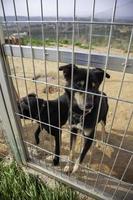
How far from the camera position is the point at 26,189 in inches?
81.2

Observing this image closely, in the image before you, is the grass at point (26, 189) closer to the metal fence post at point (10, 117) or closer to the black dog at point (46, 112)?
the metal fence post at point (10, 117)

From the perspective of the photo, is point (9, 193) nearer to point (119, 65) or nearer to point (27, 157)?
point (27, 157)

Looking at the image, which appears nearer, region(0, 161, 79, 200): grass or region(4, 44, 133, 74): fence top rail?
region(4, 44, 133, 74): fence top rail

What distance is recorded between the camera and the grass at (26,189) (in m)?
1.97

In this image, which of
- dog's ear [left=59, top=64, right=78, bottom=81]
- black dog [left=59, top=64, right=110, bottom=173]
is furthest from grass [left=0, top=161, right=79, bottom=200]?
dog's ear [left=59, top=64, right=78, bottom=81]

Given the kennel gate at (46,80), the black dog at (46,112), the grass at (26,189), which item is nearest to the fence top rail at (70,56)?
the kennel gate at (46,80)

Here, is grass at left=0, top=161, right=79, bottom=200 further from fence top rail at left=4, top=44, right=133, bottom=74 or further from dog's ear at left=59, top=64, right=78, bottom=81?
fence top rail at left=4, top=44, right=133, bottom=74

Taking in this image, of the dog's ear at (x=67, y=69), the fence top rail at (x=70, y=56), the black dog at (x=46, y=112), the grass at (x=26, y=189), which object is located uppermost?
the fence top rail at (x=70, y=56)

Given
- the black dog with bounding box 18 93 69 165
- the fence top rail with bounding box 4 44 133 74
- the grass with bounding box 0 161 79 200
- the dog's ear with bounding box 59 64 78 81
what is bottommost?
the grass with bounding box 0 161 79 200

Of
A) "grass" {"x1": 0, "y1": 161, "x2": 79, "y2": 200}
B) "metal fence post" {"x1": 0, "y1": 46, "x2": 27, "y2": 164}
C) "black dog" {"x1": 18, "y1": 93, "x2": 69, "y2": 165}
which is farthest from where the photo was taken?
"black dog" {"x1": 18, "y1": 93, "x2": 69, "y2": 165}

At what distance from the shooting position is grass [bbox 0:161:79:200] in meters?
1.97

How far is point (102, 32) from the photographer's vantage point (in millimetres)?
1333

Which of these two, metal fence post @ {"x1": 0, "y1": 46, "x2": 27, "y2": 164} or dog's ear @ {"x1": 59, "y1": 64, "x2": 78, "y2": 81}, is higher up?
dog's ear @ {"x1": 59, "y1": 64, "x2": 78, "y2": 81}

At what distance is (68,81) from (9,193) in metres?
1.31
